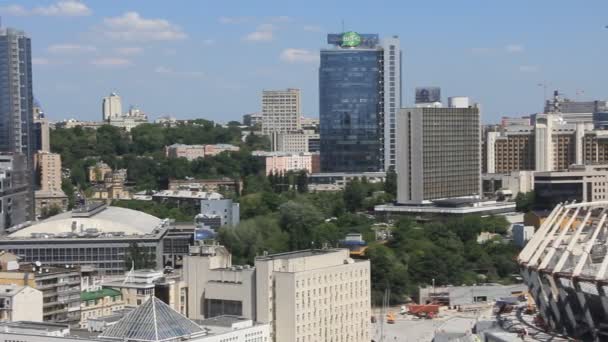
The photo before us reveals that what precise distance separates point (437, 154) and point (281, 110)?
67.6 meters

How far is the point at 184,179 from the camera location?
9725 cm

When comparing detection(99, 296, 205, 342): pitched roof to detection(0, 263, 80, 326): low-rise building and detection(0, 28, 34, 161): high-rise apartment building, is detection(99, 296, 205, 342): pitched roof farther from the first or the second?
detection(0, 28, 34, 161): high-rise apartment building

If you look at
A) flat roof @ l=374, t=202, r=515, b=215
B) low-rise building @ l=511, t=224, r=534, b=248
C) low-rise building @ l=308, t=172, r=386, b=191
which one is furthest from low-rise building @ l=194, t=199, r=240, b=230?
low-rise building @ l=308, t=172, r=386, b=191

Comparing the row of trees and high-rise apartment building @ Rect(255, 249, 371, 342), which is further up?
the row of trees

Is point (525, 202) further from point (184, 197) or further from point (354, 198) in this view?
point (184, 197)

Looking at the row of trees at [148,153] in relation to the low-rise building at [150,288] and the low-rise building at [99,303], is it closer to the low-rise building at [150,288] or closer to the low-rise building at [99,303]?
the low-rise building at [150,288]

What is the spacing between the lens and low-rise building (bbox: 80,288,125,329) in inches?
1613

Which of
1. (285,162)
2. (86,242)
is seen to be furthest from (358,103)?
(86,242)

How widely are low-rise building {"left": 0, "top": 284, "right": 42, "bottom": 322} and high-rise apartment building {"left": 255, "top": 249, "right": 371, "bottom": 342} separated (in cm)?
647

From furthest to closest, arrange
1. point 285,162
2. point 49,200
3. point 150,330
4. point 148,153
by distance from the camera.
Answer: point 148,153 < point 285,162 < point 49,200 < point 150,330

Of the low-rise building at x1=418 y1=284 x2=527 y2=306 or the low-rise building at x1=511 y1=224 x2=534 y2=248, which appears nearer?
the low-rise building at x1=418 y1=284 x2=527 y2=306

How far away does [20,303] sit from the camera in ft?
122

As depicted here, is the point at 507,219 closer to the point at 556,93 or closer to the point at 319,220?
the point at 319,220

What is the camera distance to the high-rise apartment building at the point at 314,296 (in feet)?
116
